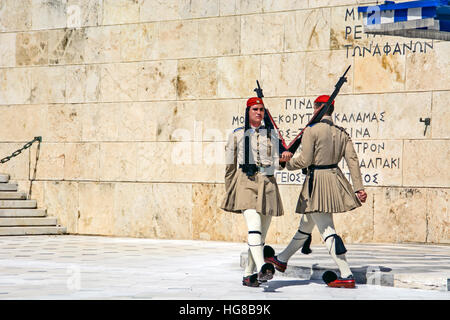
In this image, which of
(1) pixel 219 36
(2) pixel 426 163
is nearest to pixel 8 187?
(1) pixel 219 36

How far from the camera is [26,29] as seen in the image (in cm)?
1798

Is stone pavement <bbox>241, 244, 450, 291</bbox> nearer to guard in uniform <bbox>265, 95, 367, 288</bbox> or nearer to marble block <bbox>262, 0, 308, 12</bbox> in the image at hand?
guard in uniform <bbox>265, 95, 367, 288</bbox>

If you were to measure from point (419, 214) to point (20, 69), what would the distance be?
8504 mm

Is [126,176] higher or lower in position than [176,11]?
lower

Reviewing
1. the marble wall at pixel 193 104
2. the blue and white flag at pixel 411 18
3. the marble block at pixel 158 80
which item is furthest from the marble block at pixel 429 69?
the marble block at pixel 158 80

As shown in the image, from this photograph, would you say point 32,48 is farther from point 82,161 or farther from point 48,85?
point 82,161

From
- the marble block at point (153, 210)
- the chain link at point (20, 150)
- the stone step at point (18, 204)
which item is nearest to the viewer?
the marble block at point (153, 210)

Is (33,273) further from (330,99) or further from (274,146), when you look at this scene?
(330,99)

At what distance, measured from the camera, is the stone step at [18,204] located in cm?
1716

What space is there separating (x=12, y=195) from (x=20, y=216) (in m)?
0.60

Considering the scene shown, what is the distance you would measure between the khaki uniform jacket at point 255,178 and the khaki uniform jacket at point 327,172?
28cm

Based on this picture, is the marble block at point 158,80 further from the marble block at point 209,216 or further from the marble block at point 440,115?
the marble block at point 440,115

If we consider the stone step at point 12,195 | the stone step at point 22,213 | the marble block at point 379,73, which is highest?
the marble block at point 379,73
